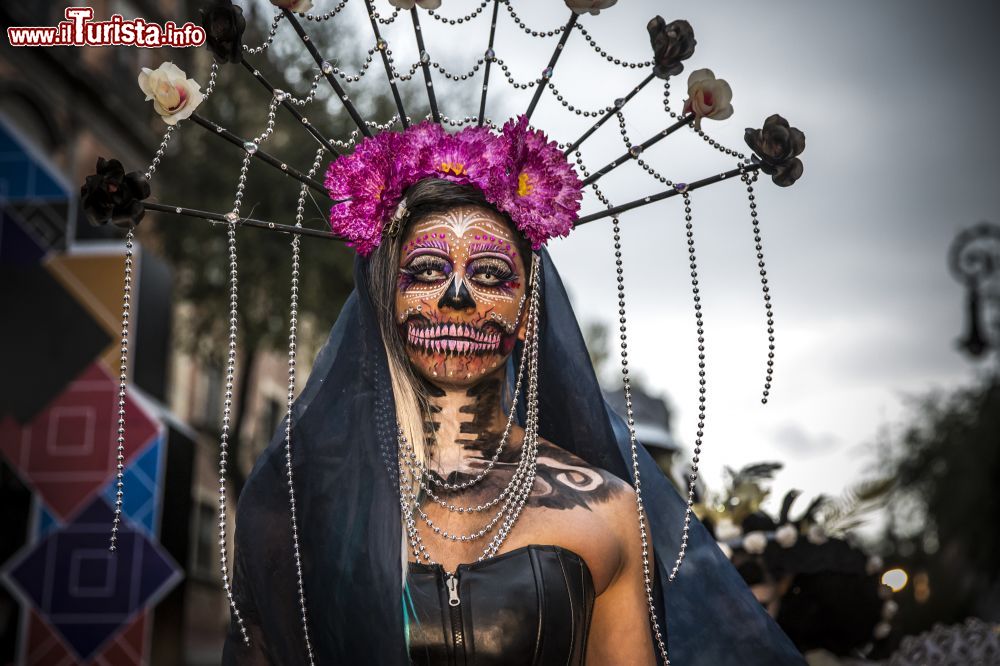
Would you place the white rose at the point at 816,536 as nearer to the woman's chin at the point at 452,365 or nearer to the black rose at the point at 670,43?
the woman's chin at the point at 452,365

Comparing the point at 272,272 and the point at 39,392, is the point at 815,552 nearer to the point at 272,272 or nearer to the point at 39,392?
the point at 39,392

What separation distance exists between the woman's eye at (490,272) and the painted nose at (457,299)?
0.22ft

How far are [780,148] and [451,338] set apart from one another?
1.05 m

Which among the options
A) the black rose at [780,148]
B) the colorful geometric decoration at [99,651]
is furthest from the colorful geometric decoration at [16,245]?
the black rose at [780,148]

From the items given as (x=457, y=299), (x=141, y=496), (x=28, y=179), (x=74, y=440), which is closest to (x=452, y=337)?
(x=457, y=299)

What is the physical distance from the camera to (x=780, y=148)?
3.14 metres

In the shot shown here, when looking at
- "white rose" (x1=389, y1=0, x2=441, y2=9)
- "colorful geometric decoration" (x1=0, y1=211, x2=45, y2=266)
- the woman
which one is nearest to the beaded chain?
the woman

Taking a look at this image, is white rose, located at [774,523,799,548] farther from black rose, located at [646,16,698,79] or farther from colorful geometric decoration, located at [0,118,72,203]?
colorful geometric decoration, located at [0,118,72,203]

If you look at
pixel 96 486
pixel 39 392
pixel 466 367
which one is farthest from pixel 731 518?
pixel 39 392

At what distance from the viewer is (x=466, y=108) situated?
16.0 m

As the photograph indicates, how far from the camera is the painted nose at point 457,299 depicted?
3.17 meters

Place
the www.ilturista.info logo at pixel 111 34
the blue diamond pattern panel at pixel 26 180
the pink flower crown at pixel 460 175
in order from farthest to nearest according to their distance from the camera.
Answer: the blue diamond pattern panel at pixel 26 180, the www.ilturista.info logo at pixel 111 34, the pink flower crown at pixel 460 175

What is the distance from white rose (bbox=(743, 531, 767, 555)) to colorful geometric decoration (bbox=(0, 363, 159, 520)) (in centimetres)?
610

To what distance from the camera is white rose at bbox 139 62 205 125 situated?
2918 mm
